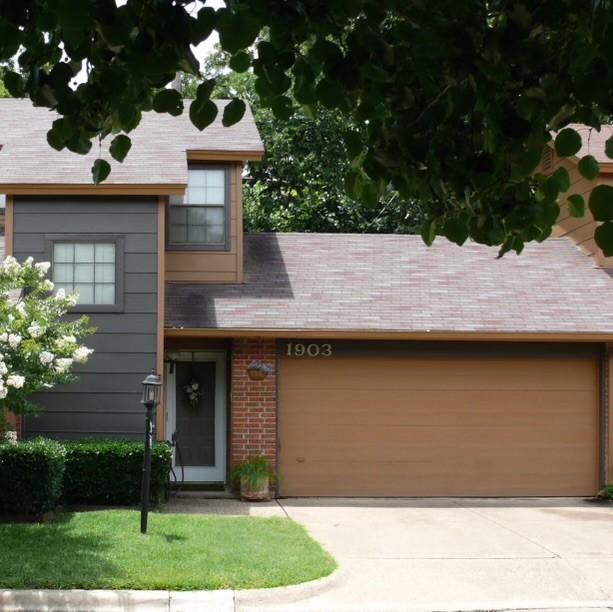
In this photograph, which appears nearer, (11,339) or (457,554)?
(457,554)

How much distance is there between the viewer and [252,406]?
593 inches

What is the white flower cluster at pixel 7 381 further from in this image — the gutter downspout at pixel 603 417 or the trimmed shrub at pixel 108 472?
the gutter downspout at pixel 603 417

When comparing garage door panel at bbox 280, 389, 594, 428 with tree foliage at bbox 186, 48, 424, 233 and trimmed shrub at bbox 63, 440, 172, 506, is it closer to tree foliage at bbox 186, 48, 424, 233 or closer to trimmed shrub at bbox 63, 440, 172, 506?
trimmed shrub at bbox 63, 440, 172, 506

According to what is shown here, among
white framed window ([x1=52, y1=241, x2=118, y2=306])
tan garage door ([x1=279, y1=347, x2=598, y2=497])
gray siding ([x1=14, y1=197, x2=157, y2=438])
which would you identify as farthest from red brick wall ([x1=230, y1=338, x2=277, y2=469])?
white framed window ([x1=52, y1=241, x2=118, y2=306])

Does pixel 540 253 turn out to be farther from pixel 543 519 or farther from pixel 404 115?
pixel 404 115

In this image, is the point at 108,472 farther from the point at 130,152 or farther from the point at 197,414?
the point at 130,152

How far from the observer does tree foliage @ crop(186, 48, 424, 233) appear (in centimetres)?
2464

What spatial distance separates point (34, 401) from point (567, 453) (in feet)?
25.8

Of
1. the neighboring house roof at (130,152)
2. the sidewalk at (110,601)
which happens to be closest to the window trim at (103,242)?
the neighboring house roof at (130,152)

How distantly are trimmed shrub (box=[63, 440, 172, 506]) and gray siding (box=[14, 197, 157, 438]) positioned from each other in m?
1.00

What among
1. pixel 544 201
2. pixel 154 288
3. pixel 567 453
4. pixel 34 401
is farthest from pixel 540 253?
pixel 544 201

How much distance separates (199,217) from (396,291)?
328cm

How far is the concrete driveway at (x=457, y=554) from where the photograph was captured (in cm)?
861

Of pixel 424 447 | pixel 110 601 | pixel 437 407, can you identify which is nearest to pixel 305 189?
pixel 437 407
